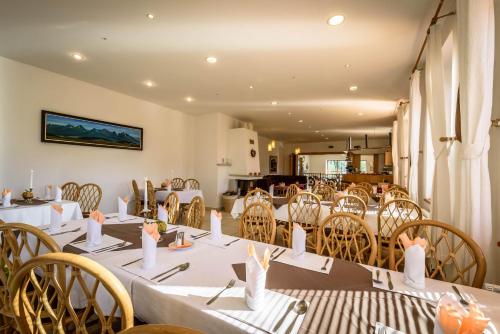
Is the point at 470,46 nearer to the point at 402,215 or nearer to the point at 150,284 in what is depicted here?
the point at 402,215

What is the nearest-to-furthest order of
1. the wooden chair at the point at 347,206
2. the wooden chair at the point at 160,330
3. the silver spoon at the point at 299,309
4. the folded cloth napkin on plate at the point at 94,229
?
the wooden chair at the point at 160,330 < the silver spoon at the point at 299,309 < the folded cloth napkin on plate at the point at 94,229 < the wooden chair at the point at 347,206

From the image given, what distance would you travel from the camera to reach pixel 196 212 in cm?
234

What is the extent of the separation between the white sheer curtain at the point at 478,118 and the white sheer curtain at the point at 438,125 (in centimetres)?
42

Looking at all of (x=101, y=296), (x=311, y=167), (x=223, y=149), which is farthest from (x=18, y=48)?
(x=311, y=167)

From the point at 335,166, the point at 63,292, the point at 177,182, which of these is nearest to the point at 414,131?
the point at 63,292

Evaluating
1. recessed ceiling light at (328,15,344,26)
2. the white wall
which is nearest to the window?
the white wall

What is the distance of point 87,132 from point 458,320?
5.54 meters

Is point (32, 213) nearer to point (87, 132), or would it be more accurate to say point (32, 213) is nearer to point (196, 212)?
point (196, 212)

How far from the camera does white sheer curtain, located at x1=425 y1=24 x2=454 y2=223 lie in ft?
7.25

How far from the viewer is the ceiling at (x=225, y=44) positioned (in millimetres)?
2383

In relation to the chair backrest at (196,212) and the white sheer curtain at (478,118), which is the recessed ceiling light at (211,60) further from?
the white sheer curtain at (478,118)

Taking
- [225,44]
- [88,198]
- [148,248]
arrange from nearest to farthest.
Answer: [148,248] → [225,44] → [88,198]

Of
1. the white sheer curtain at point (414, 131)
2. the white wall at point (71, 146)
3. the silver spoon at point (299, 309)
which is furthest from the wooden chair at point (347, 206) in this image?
the white wall at point (71, 146)

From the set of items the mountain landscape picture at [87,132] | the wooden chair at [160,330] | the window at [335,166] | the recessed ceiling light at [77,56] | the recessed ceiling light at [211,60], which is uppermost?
the recessed ceiling light at [77,56]
